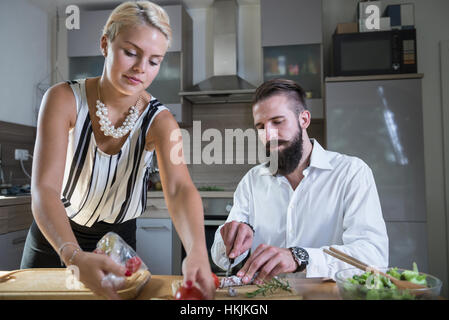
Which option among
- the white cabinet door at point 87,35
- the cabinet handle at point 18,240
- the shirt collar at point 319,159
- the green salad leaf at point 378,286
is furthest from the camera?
the white cabinet door at point 87,35

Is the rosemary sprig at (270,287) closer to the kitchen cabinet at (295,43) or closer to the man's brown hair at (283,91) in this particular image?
the man's brown hair at (283,91)

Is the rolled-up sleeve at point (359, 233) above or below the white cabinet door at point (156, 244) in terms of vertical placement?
above

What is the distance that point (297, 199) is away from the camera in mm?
1347

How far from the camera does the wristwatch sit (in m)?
0.99

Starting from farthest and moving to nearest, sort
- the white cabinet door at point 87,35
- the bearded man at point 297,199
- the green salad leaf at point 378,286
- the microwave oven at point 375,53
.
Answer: the white cabinet door at point 87,35 → the microwave oven at point 375,53 → the bearded man at point 297,199 → the green salad leaf at point 378,286

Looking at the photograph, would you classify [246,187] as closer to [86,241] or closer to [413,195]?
[86,241]

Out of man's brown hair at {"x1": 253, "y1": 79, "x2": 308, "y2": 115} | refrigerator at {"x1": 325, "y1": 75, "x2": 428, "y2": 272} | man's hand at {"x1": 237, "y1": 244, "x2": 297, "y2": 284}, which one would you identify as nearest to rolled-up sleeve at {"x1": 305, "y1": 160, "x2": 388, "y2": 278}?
man's hand at {"x1": 237, "y1": 244, "x2": 297, "y2": 284}

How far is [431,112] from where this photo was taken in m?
2.81

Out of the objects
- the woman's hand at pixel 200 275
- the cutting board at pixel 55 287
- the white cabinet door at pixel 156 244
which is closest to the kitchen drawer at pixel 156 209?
the white cabinet door at pixel 156 244

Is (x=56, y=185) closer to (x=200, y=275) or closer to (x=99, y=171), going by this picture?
(x=99, y=171)

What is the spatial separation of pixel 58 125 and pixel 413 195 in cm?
226

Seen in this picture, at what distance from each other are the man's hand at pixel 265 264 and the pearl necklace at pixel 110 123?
0.49 metres

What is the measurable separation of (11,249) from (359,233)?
2.05 m

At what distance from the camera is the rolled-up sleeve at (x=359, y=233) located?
1.02 metres
